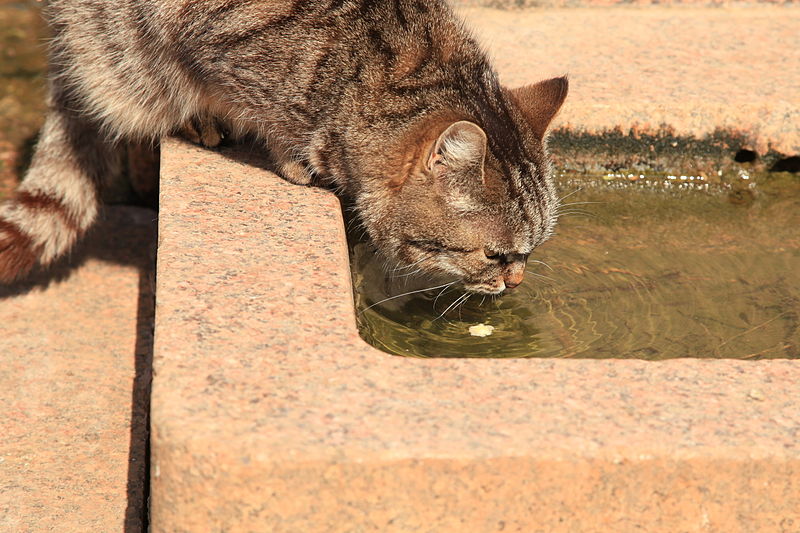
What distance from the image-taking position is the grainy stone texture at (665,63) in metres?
3.93

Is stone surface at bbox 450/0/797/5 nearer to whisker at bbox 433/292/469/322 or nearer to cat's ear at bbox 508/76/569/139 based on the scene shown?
cat's ear at bbox 508/76/569/139

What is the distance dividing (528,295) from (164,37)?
4.99ft

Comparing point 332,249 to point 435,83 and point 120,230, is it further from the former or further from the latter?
point 120,230

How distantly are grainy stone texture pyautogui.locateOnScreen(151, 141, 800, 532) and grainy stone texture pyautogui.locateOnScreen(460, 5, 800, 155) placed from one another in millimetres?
1857

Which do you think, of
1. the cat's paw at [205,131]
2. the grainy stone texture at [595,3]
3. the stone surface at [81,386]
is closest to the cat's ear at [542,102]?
the cat's paw at [205,131]

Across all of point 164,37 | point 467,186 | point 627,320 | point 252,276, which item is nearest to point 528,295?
point 627,320

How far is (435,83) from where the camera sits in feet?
10.1

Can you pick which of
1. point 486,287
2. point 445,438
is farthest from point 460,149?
point 445,438

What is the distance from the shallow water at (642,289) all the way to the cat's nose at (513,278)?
14 centimetres

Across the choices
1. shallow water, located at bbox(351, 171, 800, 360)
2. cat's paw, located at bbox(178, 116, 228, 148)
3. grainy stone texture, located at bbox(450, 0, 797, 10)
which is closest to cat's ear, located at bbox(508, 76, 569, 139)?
shallow water, located at bbox(351, 171, 800, 360)

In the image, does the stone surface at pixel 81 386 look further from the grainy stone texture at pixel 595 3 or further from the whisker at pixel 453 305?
the grainy stone texture at pixel 595 3

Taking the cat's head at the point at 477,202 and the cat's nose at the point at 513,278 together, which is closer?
the cat's head at the point at 477,202

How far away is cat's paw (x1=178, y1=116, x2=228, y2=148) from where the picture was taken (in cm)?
341

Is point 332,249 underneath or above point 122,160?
above
